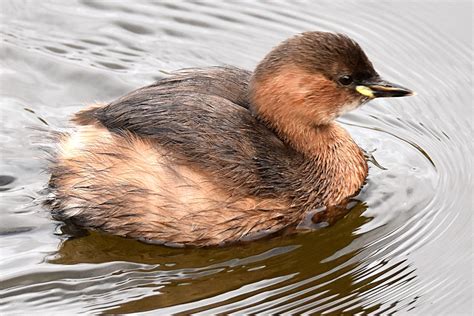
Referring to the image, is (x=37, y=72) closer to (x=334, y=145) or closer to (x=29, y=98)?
(x=29, y=98)

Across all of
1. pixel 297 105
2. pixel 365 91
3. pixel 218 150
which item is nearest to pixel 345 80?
pixel 365 91

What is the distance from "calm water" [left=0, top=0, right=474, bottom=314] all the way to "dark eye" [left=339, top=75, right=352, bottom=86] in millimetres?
863

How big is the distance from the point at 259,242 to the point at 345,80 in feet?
4.14

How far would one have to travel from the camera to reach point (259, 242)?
7188 mm

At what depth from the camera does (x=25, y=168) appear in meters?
7.89

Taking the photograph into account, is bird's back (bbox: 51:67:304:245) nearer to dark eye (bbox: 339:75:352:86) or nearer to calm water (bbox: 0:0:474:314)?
calm water (bbox: 0:0:474:314)

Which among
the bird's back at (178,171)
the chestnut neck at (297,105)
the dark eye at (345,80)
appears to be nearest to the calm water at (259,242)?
the bird's back at (178,171)

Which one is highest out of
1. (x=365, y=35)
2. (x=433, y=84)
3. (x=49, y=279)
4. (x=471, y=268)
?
(x=365, y=35)

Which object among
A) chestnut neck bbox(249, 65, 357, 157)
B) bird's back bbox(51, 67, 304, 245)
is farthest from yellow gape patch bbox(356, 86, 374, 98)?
bird's back bbox(51, 67, 304, 245)

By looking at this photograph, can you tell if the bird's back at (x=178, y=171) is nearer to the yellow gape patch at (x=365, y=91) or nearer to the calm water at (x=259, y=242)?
the calm water at (x=259, y=242)

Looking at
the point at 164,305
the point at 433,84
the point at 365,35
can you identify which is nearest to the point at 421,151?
the point at 433,84

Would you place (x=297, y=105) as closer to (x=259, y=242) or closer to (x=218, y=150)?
(x=218, y=150)

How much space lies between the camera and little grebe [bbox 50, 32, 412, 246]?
6.98 meters

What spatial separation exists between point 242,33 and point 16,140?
2.49m
